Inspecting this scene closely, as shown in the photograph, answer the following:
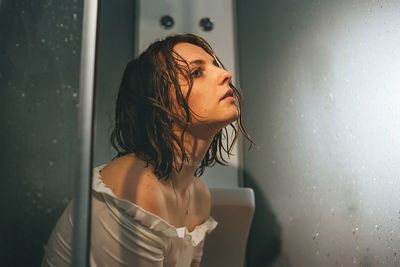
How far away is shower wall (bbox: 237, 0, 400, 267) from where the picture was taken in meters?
0.92

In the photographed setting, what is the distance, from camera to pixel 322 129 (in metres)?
1.10

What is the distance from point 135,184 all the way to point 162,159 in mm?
88

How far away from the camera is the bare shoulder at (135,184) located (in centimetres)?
78

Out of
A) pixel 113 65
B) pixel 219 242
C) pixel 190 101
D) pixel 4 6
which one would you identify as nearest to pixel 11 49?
pixel 4 6

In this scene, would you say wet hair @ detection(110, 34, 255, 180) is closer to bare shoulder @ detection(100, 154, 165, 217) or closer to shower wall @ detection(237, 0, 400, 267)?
bare shoulder @ detection(100, 154, 165, 217)

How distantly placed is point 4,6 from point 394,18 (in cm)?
77

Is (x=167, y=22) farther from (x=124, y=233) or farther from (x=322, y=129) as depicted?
(x=124, y=233)

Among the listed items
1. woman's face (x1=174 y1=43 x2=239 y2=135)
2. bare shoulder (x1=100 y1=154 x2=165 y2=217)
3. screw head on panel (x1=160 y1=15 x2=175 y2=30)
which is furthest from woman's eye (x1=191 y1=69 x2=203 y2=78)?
screw head on panel (x1=160 y1=15 x2=175 y2=30)

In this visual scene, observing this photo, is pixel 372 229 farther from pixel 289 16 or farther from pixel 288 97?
pixel 289 16

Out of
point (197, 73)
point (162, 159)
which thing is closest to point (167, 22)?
point (197, 73)

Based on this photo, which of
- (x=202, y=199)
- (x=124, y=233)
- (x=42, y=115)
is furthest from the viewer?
(x=202, y=199)

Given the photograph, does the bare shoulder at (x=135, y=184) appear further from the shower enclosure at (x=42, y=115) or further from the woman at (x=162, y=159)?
the shower enclosure at (x=42, y=115)

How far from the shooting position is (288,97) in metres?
1.23

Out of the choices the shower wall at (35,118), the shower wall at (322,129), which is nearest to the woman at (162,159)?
the shower wall at (35,118)
